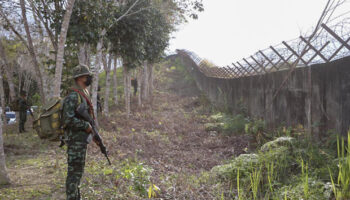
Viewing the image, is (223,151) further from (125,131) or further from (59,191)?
(59,191)

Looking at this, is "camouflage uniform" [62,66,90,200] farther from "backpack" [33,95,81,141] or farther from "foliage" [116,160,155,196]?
"foliage" [116,160,155,196]

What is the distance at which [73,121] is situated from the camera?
11.7ft

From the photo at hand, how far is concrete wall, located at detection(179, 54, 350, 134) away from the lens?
18.1ft

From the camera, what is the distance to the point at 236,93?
13.1 meters

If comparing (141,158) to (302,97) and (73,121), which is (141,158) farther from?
(302,97)

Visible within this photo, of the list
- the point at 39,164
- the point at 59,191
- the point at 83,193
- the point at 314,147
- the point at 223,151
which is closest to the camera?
the point at 83,193

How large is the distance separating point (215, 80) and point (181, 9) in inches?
298

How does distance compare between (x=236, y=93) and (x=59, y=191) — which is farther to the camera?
(x=236, y=93)

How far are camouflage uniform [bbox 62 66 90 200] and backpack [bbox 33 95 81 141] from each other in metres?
0.08

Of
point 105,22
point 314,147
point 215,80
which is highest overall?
point 105,22

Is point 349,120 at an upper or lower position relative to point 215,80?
lower

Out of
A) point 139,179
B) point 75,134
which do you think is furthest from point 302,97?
point 75,134

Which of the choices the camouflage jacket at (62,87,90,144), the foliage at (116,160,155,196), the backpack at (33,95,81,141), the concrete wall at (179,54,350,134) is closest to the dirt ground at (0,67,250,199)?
the foliage at (116,160,155,196)

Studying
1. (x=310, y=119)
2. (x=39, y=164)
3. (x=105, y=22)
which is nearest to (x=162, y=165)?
(x=39, y=164)
